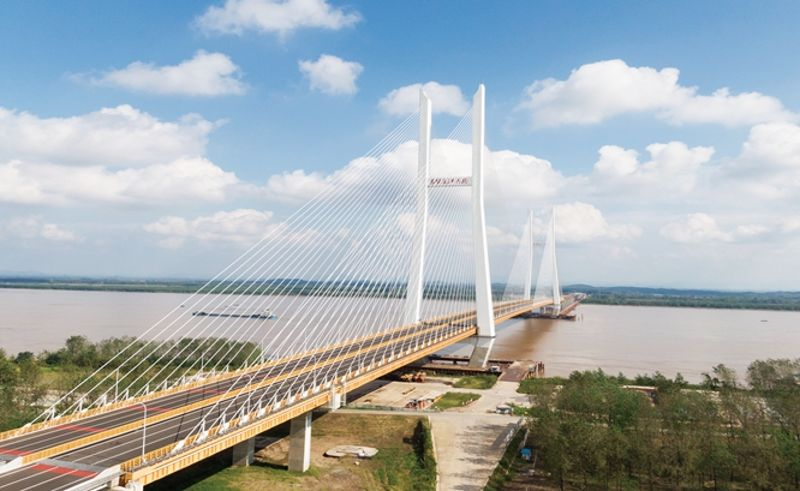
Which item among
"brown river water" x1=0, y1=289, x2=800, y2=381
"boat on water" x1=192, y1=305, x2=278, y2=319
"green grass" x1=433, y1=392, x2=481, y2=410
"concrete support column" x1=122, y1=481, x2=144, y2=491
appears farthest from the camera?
"brown river water" x1=0, y1=289, x2=800, y2=381

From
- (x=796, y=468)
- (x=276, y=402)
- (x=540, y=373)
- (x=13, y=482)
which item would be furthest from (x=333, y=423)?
(x=540, y=373)

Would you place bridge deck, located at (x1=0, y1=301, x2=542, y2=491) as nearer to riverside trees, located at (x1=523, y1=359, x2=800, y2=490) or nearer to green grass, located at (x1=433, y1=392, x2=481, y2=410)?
green grass, located at (x1=433, y1=392, x2=481, y2=410)

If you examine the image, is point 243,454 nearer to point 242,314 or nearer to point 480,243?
point 480,243

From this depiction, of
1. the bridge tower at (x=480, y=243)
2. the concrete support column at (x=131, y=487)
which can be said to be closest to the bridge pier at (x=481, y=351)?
the bridge tower at (x=480, y=243)

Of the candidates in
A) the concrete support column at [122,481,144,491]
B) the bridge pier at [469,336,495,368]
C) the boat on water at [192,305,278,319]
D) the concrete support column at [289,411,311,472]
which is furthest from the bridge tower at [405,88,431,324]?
the concrete support column at [122,481,144,491]

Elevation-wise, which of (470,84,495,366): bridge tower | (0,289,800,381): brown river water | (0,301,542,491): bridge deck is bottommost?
(0,289,800,381): brown river water

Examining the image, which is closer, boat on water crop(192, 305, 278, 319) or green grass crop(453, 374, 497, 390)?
boat on water crop(192, 305, 278, 319)

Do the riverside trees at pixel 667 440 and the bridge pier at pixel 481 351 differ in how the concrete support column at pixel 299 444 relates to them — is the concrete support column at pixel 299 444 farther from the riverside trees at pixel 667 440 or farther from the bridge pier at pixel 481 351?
the bridge pier at pixel 481 351
